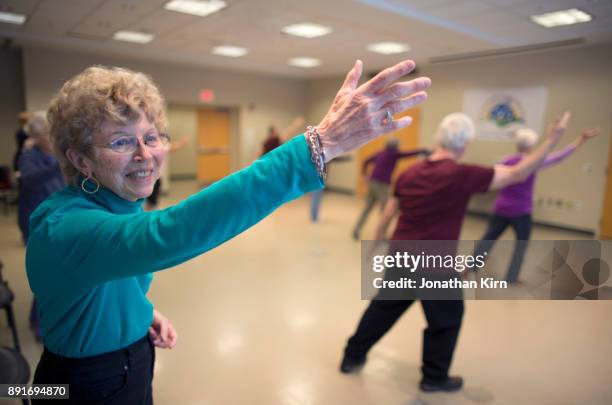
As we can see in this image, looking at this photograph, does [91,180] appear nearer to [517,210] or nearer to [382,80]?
[382,80]

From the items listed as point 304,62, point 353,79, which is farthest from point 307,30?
point 353,79

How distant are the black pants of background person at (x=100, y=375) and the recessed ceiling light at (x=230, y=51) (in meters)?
6.40

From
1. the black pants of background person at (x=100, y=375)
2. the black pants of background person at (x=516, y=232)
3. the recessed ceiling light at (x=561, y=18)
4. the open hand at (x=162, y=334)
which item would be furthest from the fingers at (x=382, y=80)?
the black pants of background person at (x=516, y=232)

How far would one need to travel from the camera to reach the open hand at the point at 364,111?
79 cm

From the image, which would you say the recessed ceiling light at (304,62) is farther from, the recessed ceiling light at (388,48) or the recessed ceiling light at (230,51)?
the recessed ceiling light at (388,48)

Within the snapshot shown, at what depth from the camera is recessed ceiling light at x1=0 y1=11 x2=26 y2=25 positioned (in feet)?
16.5

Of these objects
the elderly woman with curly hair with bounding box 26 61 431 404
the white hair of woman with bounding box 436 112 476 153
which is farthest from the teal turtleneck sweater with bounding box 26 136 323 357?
the white hair of woman with bounding box 436 112 476 153

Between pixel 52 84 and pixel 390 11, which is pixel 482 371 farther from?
pixel 52 84

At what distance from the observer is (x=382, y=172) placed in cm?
555

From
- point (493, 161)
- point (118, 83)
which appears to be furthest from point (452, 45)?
point (118, 83)

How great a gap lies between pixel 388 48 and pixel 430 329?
511 cm

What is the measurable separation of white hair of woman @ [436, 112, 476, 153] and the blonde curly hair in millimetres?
1697

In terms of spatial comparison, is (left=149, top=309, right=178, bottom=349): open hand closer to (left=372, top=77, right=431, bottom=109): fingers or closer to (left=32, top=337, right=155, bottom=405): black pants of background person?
(left=32, top=337, right=155, bottom=405): black pants of background person

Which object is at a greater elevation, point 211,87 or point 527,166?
point 211,87
